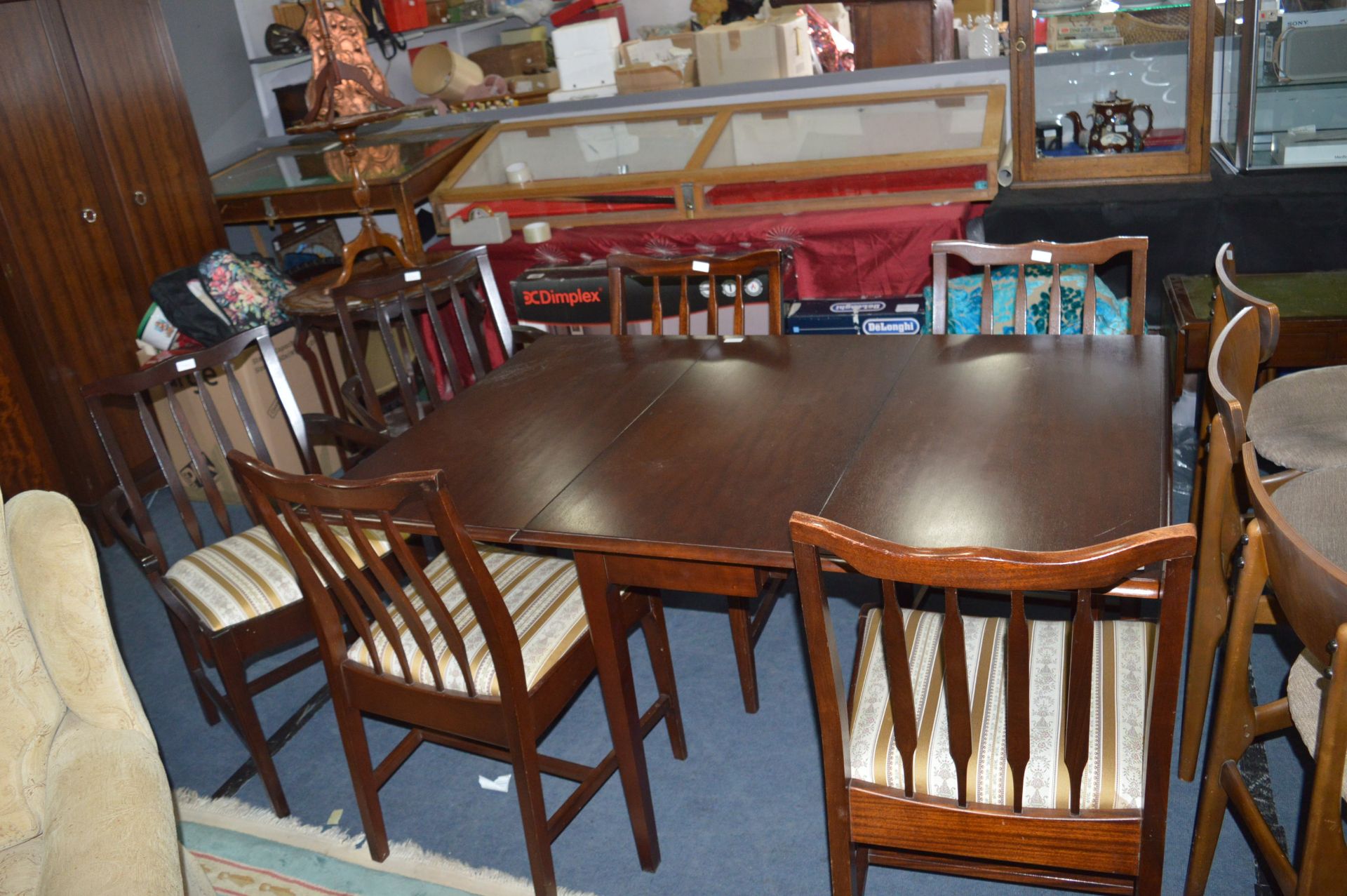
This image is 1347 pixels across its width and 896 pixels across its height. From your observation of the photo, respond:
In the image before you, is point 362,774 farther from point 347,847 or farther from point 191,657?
point 191,657

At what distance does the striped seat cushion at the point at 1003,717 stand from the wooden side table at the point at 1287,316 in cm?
117

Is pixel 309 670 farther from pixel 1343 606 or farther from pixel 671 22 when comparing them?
pixel 671 22

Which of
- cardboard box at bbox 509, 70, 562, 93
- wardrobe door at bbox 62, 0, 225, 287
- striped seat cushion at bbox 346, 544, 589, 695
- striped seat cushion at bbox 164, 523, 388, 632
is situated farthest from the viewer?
cardboard box at bbox 509, 70, 562, 93

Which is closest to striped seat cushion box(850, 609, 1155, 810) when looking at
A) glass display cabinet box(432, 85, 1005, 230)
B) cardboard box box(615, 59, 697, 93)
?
glass display cabinet box(432, 85, 1005, 230)

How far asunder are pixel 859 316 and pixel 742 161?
0.80 metres

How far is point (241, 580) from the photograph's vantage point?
2.15m

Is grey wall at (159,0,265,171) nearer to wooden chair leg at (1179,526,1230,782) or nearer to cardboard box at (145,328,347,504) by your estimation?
cardboard box at (145,328,347,504)

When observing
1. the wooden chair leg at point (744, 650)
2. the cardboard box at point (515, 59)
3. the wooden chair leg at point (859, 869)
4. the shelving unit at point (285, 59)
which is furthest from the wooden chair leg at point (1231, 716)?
the cardboard box at point (515, 59)

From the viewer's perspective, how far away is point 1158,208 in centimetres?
294

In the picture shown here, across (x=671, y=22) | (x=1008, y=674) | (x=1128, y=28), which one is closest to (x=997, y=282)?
(x=1128, y=28)

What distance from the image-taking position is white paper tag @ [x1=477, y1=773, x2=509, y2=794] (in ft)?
7.06

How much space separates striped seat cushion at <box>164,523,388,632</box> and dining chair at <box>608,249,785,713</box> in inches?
29.8

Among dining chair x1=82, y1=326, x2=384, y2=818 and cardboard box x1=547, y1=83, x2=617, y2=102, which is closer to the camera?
dining chair x1=82, y1=326, x2=384, y2=818

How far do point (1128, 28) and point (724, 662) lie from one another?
2.13 metres
